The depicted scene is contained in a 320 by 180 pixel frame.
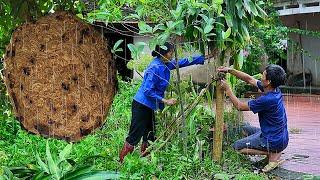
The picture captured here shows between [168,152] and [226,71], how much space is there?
916mm

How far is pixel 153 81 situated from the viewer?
17.6 feet

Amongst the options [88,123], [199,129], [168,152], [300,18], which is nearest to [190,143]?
[199,129]

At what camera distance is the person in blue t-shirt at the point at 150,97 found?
5281 mm

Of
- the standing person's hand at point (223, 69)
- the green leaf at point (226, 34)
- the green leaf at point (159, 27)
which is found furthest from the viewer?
the standing person's hand at point (223, 69)

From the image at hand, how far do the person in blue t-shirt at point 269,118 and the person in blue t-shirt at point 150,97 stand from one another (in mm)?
754

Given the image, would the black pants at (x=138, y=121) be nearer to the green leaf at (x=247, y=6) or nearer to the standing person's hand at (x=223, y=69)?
the standing person's hand at (x=223, y=69)

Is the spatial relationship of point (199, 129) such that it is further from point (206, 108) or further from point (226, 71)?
point (226, 71)

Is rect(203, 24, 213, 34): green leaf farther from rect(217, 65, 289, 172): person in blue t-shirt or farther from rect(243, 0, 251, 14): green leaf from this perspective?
rect(217, 65, 289, 172): person in blue t-shirt

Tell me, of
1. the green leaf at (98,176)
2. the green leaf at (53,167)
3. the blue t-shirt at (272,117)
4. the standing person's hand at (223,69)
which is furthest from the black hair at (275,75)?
the green leaf at (53,167)

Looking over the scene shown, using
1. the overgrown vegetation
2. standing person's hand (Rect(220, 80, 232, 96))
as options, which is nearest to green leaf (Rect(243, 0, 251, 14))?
the overgrown vegetation

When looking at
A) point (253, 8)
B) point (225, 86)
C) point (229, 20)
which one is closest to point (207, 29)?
point (229, 20)

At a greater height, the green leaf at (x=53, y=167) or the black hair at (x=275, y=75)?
the black hair at (x=275, y=75)

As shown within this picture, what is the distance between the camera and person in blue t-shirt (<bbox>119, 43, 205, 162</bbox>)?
5281 millimetres

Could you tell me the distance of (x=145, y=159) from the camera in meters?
4.72
